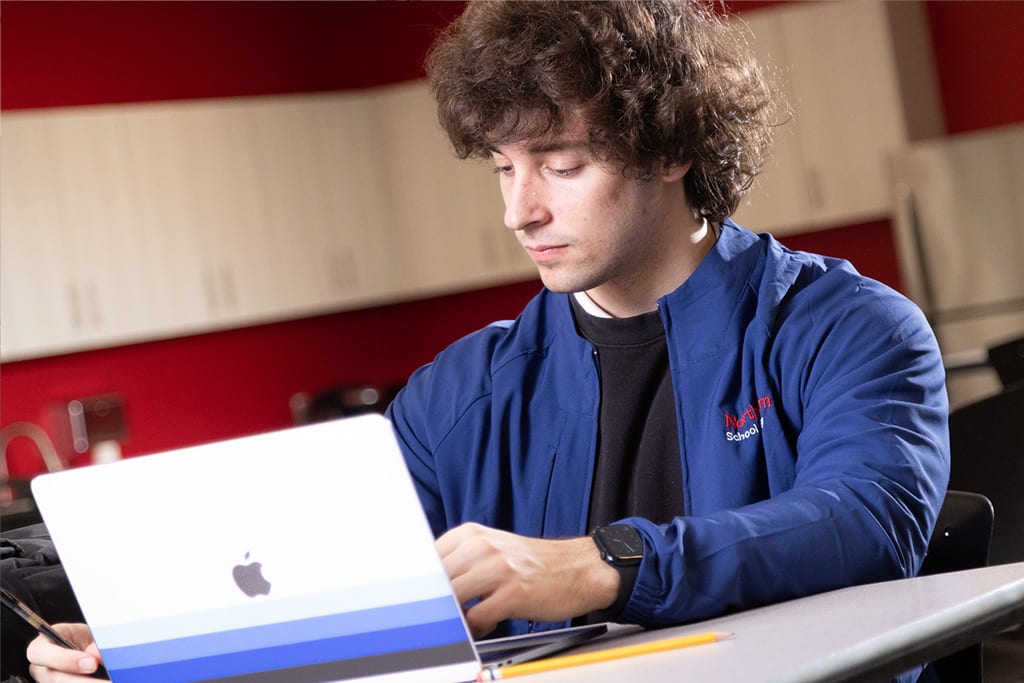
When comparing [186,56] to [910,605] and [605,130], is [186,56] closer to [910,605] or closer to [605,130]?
[605,130]

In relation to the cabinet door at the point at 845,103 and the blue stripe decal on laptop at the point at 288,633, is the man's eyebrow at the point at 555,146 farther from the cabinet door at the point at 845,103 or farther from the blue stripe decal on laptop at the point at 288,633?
the cabinet door at the point at 845,103

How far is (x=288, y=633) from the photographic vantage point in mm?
1149

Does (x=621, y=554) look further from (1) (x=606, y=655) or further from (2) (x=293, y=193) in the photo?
(2) (x=293, y=193)

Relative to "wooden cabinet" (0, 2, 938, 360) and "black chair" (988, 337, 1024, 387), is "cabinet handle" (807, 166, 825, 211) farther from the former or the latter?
"black chair" (988, 337, 1024, 387)

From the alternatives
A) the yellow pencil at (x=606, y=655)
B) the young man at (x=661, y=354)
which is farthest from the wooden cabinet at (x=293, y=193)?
the yellow pencil at (x=606, y=655)

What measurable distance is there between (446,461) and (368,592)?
0.76 metres

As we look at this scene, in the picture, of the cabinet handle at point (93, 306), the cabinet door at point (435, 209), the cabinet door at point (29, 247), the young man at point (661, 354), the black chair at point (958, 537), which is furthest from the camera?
the cabinet door at point (435, 209)

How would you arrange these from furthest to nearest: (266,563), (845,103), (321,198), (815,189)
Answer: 1. (321,198)
2. (815,189)
3. (845,103)
4. (266,563)

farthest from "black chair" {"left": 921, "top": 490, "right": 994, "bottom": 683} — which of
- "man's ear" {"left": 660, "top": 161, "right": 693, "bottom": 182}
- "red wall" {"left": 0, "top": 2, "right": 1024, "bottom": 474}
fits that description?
"red wall" {"left": 0, "top": 2, "right": 1024, "bottom": 474}

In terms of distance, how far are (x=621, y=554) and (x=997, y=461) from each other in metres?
0.83

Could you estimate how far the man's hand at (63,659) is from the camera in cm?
136

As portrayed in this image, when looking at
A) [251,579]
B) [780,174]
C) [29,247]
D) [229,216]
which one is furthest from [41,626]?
[780,174]

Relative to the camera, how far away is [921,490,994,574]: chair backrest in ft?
5.00

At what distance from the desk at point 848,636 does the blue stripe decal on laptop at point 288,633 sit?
3.9 inches
